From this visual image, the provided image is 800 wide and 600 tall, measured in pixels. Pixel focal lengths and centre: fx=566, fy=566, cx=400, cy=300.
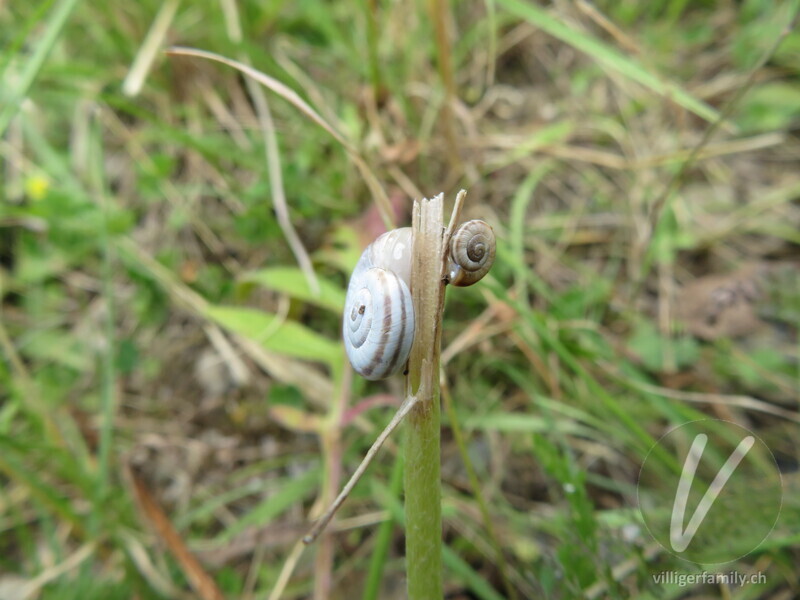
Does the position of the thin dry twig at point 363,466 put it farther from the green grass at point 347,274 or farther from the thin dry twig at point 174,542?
the thin dry twig at point 174,542

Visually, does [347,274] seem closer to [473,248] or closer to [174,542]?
[174,542]

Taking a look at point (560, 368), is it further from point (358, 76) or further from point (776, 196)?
point (358, 76)

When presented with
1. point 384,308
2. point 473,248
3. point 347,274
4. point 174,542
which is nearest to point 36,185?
point 347,274

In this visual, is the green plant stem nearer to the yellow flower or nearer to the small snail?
the small snail

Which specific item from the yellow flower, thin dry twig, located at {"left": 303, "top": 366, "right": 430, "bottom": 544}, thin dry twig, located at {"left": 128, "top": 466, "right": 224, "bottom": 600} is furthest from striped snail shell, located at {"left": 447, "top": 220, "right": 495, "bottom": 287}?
the yellow flower

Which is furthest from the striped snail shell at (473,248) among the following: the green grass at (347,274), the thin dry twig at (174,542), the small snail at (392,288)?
the thin dry twig at (174,542)

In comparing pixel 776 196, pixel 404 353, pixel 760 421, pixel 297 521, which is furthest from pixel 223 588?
pixel 776 196
